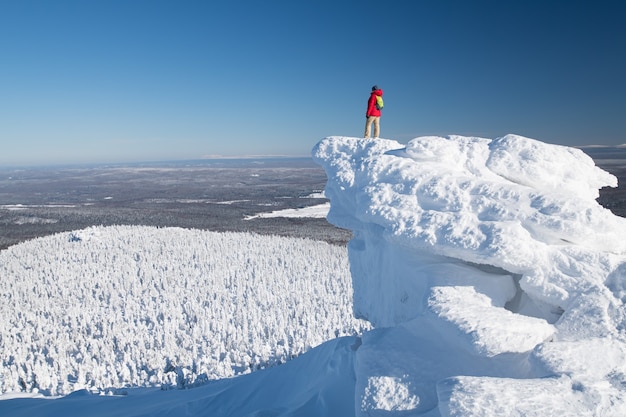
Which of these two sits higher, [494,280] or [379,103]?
[379,103]

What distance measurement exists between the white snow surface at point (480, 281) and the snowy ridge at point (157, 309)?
940cm

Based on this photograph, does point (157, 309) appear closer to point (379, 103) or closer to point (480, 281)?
point (379, 103)

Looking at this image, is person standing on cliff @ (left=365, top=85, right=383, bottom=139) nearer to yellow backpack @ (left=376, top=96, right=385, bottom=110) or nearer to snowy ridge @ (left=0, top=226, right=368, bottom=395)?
yellow backpack @ (left=376, top=96, right=385, bottom=110)

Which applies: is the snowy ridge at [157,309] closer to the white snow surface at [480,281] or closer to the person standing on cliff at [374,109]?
the white snow surface at [480,281]

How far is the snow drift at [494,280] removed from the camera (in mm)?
3947

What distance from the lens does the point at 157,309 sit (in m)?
22.7

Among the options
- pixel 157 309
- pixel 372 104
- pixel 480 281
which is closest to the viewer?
pixel 480 281

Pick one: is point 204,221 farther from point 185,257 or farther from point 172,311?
point 172,311

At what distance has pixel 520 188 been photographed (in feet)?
20.0

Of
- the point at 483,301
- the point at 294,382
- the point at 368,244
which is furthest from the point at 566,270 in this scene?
the point at 294,382

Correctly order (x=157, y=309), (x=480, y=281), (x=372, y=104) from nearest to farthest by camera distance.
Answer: (x=480, y=281) < (x=372, y=104) < (x=157, y=309)

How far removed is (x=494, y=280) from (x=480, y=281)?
23 cm

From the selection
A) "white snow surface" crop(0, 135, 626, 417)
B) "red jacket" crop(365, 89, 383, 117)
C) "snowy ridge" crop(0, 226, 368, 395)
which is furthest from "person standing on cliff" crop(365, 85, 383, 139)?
"snowy ridge" crop(0, 226, 368, 395)

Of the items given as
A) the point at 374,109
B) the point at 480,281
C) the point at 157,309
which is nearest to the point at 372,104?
the point at 374,109
